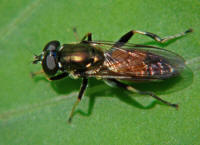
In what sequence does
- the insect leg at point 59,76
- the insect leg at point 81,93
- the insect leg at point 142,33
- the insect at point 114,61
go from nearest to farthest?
the insect at point 114,61 → the insect leg at point 142,33 → the insect leg at point 81,93 → the insect leg at point 59,76

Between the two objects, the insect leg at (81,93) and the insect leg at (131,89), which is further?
the insect leg at (81,93)

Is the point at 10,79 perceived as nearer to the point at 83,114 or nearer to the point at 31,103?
the point at 31,103

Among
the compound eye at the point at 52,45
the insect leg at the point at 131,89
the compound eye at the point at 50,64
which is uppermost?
the compound eye at the point at 52,45

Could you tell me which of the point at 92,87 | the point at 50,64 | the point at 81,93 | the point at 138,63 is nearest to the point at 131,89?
the point at 138,63

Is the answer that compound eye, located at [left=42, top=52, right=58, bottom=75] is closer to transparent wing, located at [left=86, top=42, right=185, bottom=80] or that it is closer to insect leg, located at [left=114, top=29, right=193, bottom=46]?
transparent wing, located at [left=86, top=42, right=185, bottom=80]

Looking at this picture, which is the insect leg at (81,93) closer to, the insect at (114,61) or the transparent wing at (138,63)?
the insect at (114,61)

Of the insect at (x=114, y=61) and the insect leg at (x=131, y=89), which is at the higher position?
the insect at (x=114, y=61)

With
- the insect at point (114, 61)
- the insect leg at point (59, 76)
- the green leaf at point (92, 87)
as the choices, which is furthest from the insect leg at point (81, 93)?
the insect leg at point (59, 76)

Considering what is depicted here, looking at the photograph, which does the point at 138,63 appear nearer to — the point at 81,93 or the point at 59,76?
the point at 81,93

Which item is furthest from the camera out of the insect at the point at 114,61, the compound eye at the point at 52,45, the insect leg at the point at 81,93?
the compound eye at the point at 52,45
